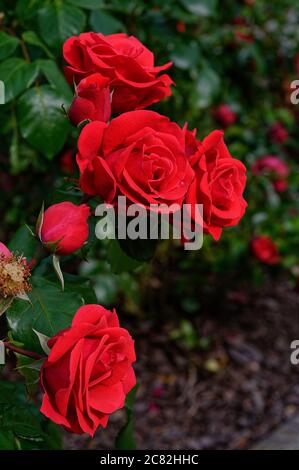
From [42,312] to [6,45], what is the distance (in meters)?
0.53

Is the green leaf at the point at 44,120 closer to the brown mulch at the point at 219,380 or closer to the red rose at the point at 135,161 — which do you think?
the red rose at the point at 135,161

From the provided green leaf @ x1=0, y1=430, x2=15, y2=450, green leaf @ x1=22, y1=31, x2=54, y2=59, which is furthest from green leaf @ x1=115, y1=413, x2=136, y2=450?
green leaf @ x1=22, y1=31, x2=54, y2=59

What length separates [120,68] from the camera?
0.94m

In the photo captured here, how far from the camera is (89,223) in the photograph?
979mm

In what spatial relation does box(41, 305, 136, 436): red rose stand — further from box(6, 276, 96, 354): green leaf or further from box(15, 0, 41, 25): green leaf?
box(15, 0, 41, 25): green leaf

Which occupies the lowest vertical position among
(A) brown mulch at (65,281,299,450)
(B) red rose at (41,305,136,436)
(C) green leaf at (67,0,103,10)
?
(A) brown mulch at (65,281,299,450)

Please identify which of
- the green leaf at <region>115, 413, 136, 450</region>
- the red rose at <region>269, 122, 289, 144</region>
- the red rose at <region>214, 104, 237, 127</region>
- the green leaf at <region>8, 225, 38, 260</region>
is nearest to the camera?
the green leaf at <region>8, 225, 38, 260</region>

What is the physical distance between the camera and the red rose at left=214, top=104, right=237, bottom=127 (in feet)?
8.64

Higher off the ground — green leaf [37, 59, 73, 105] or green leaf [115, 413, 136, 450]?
green leaf [37, 59, 73, 105]

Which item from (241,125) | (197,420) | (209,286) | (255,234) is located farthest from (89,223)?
(241,125)

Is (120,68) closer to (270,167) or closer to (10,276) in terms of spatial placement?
(10,276)

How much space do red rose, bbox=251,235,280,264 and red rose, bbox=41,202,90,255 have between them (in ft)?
5.18

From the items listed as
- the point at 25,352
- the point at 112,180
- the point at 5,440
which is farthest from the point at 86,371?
the point at 5,440
